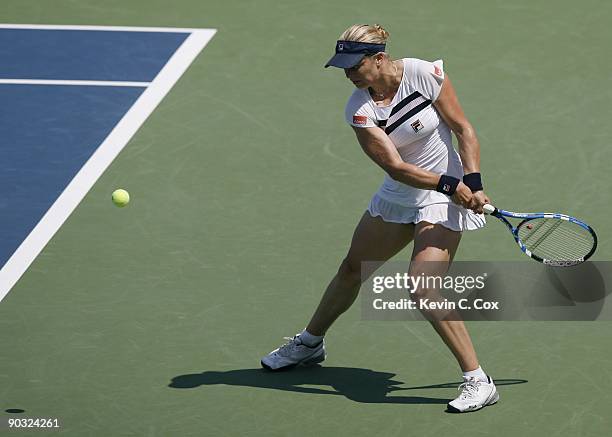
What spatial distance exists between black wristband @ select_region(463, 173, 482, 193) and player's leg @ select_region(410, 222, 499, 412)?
0.31 meters

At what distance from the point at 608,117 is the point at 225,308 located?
13.8 feet

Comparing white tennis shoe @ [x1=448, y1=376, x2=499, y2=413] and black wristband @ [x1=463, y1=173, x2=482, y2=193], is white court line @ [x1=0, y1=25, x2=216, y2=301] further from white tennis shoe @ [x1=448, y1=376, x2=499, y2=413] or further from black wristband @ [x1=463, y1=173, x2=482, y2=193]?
black wristband @ [x1=463, y1=173, x2=482, y2=193]

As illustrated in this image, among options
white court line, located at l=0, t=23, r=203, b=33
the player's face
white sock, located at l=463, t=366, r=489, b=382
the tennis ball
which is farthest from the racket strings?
white court line, located at l=0, t=23, r=203, b=33

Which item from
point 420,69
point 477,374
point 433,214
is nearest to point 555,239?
point 433,214

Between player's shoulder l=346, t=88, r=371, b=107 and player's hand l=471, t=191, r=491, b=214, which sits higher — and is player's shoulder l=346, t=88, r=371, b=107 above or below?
above

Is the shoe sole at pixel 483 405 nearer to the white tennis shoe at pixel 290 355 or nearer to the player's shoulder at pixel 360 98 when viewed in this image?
the white tennis shoe at pixel 290 355

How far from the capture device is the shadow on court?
8297 millimetres

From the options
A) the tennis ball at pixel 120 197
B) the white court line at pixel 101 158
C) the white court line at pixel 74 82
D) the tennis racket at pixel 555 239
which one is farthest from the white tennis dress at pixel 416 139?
the white court line at pixel 74 82

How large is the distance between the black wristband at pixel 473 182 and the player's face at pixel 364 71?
2.60 feet

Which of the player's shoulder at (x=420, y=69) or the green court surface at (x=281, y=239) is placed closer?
the player's shoulder at (x=420, y=69)

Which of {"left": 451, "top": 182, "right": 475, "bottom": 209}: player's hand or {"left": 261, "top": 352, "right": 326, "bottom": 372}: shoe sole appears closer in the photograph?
{"left": 451, "top": 182, "right": 475, "bottom": 209}: player's hand

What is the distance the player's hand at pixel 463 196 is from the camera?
7.75m

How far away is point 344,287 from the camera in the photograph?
27.8 ft

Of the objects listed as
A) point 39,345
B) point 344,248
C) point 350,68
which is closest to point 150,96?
point 344,248
